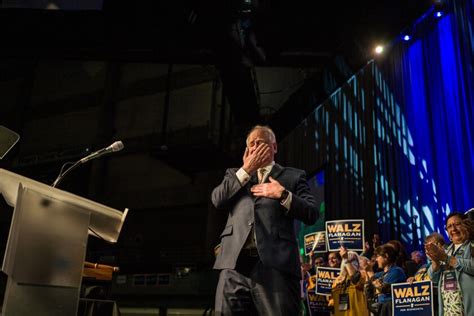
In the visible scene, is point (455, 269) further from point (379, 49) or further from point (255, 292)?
point (379, 49)

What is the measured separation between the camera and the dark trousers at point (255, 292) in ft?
5.82

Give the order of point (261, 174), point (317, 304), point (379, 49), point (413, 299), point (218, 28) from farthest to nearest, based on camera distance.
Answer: point (379, 49)
point (218, 28)
point (317, 304)
point (413, 299)
point (261, 174)

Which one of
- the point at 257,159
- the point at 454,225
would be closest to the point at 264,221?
the point at 257,159

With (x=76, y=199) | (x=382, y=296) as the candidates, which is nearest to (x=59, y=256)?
(x=76, y=199)

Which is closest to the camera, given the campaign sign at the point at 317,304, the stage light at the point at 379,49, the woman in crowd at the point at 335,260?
the campaign sign at the point at 317,304

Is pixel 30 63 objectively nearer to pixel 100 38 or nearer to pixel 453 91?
pixel 100 38

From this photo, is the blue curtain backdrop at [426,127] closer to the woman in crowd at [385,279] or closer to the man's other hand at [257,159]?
the woman in crowd at [385,279]

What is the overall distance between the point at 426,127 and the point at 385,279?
7.77 feet

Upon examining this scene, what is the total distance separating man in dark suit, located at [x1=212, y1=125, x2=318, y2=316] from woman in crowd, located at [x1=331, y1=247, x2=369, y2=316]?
10.4 feet

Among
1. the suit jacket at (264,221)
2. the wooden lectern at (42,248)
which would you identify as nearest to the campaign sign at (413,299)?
the suit jacket at (264,221)

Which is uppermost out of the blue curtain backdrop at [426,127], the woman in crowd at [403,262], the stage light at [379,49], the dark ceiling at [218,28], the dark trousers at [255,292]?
the dark ceiling at [218,28]

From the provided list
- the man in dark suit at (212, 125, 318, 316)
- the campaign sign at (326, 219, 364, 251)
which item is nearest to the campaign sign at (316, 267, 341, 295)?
the campaign sign at (326, 219, 364, 251)

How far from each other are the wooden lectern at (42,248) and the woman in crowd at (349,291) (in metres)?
3.47

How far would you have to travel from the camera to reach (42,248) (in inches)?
74.2
